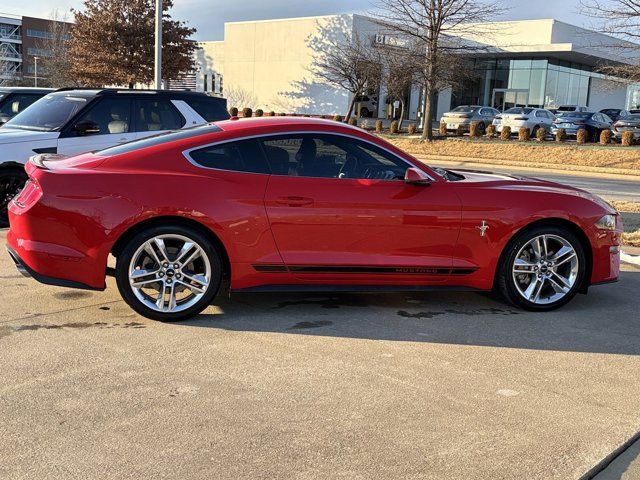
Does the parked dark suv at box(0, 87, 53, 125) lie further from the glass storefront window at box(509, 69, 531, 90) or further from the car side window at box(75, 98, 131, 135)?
the glass storefront window at box(509, 69, 531, 90)

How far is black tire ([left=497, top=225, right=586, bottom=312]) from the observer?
18.1 feet

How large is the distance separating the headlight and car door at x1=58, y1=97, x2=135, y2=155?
596 cm

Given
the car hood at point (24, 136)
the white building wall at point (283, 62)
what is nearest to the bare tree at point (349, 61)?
the white building wall at point (283, 62)

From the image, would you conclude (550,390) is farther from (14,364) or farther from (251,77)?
(251,77)

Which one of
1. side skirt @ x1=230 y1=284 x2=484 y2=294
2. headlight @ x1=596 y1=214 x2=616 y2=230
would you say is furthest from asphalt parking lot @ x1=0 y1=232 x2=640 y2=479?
headlight @ x1=596 y1=214 x2=616 y2=230

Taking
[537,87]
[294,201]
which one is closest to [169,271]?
[294,201]

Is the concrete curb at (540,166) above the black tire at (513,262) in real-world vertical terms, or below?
above

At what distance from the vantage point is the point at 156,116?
909cm

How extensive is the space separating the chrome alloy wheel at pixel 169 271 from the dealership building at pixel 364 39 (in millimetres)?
41651

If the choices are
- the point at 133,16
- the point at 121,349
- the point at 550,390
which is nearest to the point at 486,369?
the point at 550,390

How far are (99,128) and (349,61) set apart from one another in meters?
31.8

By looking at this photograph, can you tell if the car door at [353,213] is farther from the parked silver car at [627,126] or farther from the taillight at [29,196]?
the parked silver car at [627,126]

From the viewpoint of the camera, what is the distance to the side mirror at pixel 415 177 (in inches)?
205

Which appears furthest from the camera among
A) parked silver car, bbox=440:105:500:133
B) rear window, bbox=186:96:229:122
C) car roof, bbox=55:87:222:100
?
parked silver car, bbox=440:105:500:133
